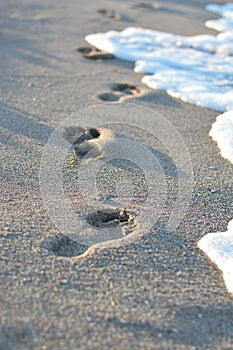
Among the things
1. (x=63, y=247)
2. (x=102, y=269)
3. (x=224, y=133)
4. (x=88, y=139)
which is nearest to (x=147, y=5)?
(x=224, y=133)

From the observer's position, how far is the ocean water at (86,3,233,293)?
4.18m

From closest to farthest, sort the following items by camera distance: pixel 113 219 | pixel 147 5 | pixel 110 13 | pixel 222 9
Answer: pixel 113 219
pixel 110 13
pixel 147 5
pixel 222 9

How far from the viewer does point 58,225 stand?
8.17 feet

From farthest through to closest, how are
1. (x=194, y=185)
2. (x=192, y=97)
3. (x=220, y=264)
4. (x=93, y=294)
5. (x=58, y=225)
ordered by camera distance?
(x=192, y=97) → (x=194, y=185) → (x=58, y=225) → (x=220, y=264) → (x=93, y=294)

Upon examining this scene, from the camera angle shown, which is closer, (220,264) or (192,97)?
(220,264)

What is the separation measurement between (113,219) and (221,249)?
2.09ft

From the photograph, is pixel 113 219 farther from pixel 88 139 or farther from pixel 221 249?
pixel 88 139

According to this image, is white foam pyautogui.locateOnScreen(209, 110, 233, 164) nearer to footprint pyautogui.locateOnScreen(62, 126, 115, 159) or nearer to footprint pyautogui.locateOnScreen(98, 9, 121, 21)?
footprint pyautogui.locateOnScreen(62, 126, 115, 159)

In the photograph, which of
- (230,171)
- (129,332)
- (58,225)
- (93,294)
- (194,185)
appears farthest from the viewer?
(230,171)

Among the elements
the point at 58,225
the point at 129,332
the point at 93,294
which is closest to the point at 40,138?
the point at 58,225

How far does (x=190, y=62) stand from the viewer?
5387 mm

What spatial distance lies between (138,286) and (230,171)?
1410 millimetres

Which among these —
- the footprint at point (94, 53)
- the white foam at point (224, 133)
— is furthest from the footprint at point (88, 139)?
the footprint at point (94, 53)

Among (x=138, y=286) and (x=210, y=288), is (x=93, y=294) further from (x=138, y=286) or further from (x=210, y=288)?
(x=210, y=288)
